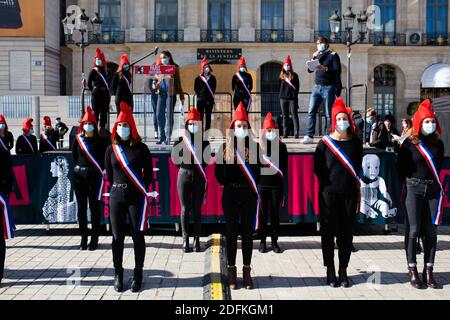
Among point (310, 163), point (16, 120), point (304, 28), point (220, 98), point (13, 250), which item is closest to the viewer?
point (13, 250)

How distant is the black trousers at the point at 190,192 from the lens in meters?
9.02

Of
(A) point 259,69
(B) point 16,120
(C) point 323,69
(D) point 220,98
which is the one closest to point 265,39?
(A) point 259,69

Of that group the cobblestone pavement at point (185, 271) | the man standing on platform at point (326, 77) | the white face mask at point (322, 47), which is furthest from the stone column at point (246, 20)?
the cobblestone pavement at point (185, 271)

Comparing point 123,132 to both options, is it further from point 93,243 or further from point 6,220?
point 93,243

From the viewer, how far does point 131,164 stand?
6.91 m

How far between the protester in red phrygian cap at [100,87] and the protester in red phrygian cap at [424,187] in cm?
728

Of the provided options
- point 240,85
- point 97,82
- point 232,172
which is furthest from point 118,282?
point 240,85

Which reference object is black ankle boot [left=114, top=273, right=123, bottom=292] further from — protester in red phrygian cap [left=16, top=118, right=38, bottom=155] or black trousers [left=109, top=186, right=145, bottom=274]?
protester in red phrygian cap [left=16, top=118, right=38, bottom=155]

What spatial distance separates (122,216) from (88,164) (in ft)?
8.11

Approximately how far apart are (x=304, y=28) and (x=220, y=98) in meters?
19.8

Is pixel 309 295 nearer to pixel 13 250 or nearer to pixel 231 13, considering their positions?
pixel 13 250

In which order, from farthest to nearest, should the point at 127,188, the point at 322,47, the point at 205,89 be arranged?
the point at 205,89
the point at 322,47
the point at 127,188

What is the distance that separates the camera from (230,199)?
A: 6.98 meters

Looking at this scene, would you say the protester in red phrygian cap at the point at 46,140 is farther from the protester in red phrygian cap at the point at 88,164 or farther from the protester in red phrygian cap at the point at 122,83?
the protester in red phrygian cap at the point at 88,164
